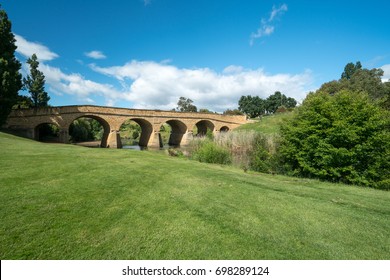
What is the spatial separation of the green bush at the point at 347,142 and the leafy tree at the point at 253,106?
82.0 meters

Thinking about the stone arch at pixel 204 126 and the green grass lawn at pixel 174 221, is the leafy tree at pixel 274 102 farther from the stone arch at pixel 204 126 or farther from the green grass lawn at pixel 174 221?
the green grass lawn at pixel 174 221

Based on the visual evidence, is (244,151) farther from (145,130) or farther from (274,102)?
(274,102)

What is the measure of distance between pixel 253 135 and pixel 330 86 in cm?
5915

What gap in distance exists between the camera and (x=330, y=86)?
210ft

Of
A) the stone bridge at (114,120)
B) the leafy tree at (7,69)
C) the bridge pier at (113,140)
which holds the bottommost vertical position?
the bridge pier at (113,140)

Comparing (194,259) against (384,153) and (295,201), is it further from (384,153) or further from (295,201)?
(384,153)

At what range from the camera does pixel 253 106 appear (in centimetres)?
9219

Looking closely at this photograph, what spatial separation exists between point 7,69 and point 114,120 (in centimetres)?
1610

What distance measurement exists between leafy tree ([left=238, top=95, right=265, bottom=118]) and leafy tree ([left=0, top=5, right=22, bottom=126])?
267 ft

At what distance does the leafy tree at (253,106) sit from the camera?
303ft

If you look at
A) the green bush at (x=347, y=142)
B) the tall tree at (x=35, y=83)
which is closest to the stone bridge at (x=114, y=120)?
the tall tree at (x=35, y=83)

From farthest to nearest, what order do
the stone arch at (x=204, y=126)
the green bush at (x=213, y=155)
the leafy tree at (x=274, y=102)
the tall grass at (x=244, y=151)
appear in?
1. the leafy tree at (x=274, y=102)
2. the stone arch at (x=204, y=126)
3. the green bush at (x=213, y=155)
4. the tall grass at (x=244, y=151)

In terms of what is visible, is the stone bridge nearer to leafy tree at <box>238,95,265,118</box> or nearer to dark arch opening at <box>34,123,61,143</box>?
dark arch opening at <box>34,123,61,143</box>
